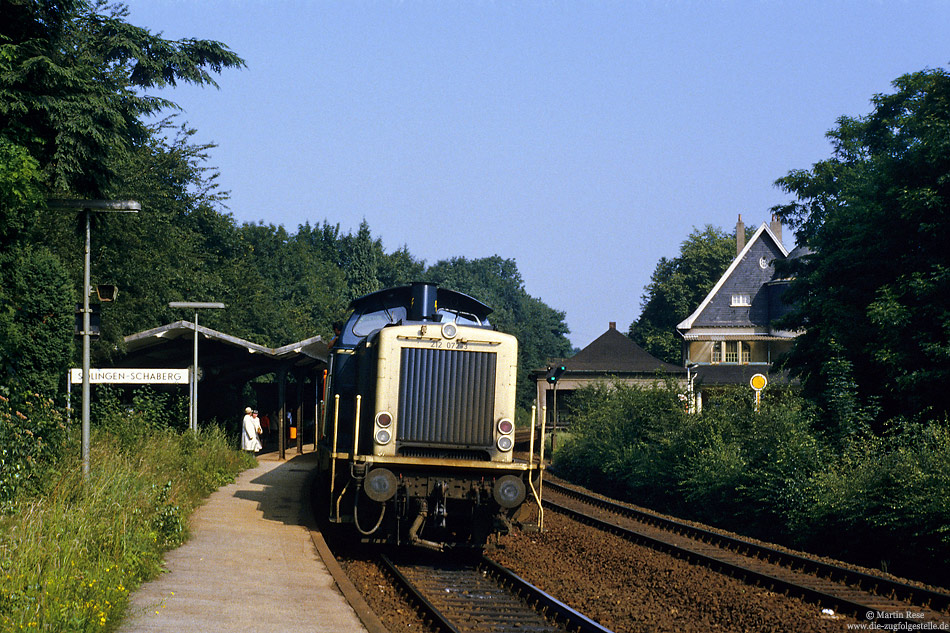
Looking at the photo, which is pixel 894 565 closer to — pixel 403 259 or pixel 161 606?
pixel 161 606

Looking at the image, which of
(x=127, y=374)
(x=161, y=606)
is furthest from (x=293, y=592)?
(x=127, y=374)

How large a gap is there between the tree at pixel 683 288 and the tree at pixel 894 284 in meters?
45.0

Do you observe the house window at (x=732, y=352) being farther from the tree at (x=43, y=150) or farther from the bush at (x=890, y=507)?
the tree at (x=43, y=150)

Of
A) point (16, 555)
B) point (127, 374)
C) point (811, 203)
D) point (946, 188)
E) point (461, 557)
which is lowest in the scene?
point (461, 557)

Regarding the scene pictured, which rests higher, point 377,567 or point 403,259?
point 403,259

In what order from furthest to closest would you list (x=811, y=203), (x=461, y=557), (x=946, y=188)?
(x=811, y=203) → (x=946, y=188) → (x=461, y=557)

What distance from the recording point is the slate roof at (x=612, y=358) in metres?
52.9

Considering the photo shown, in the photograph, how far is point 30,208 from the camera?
13.7m

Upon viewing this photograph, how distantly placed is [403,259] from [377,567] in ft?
314

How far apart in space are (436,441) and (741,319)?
42597mm

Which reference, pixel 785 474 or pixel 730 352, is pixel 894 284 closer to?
pixel 785 474

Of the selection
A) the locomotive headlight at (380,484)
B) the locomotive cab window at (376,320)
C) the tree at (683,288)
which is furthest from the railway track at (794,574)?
the tree at (683,288)

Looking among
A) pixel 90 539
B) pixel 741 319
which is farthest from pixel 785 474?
pixel 741 319

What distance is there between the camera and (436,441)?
1121cm
